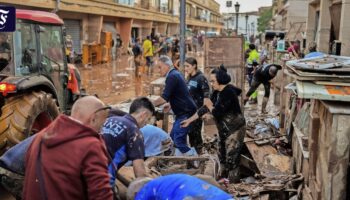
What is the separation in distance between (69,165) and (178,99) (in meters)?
4.40

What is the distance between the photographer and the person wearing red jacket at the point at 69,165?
102 inches

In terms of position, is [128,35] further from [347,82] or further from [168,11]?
[347,82]

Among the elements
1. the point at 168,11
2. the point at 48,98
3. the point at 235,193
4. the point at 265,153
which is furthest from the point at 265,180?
the point at 168,11

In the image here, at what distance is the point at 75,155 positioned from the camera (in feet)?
8.44

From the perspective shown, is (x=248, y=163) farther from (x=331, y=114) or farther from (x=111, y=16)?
(x=111, y=16)

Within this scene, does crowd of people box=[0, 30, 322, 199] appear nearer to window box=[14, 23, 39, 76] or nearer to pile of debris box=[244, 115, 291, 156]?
pile of debris box=[244, 115, 291, 156]

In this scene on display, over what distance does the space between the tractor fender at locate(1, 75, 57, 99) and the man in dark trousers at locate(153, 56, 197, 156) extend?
1.70 metres

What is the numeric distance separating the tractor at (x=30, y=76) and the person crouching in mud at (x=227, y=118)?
2102 millimetres

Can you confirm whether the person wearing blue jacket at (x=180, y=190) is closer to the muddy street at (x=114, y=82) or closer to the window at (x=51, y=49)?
the window at (x=51, y=49)

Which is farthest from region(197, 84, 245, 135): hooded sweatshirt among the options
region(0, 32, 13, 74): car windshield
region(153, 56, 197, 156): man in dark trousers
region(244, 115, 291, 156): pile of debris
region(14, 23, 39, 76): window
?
region(0, 32, 13, 74): car windshield

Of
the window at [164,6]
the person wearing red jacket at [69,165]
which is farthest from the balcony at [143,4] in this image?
the person wearing red jacket at [69,165]

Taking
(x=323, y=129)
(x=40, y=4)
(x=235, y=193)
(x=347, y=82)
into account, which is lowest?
(x=235, y=193)

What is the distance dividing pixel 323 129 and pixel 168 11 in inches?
1821

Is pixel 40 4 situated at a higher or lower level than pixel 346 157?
higher
